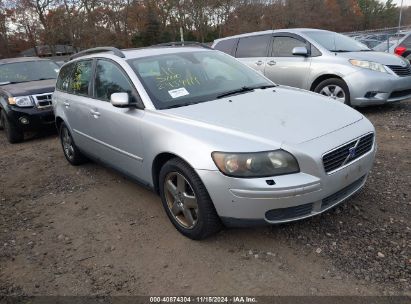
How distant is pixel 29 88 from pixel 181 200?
5797mm

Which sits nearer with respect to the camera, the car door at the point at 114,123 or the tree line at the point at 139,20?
the car door at the point at 114,123

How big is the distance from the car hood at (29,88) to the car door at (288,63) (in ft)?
14.7

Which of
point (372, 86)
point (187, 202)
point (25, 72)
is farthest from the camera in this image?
point (25, 72)

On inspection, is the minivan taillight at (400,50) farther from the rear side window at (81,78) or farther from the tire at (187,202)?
the tire at (187,202)

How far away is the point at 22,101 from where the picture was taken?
24.6 feet

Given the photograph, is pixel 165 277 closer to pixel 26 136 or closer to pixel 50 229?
pixel 50 229

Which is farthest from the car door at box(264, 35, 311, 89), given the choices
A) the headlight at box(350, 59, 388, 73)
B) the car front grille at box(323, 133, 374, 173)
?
the car front grille at box(323, 133, 374, 173)

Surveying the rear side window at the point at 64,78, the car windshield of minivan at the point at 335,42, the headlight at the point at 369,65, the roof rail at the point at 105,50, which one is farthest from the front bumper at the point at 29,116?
the headlight at the point at 369,65

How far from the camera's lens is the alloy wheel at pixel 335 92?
271 inches

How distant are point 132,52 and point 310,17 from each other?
2235 inches

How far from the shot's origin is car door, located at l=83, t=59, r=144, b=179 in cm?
371

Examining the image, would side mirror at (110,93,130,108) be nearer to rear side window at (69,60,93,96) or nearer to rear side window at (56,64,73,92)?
rear side window at (69,60,93,96)

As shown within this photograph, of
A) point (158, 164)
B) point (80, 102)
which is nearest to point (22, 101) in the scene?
point (80, 102)

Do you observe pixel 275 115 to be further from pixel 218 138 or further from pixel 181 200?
pixel 181 200
